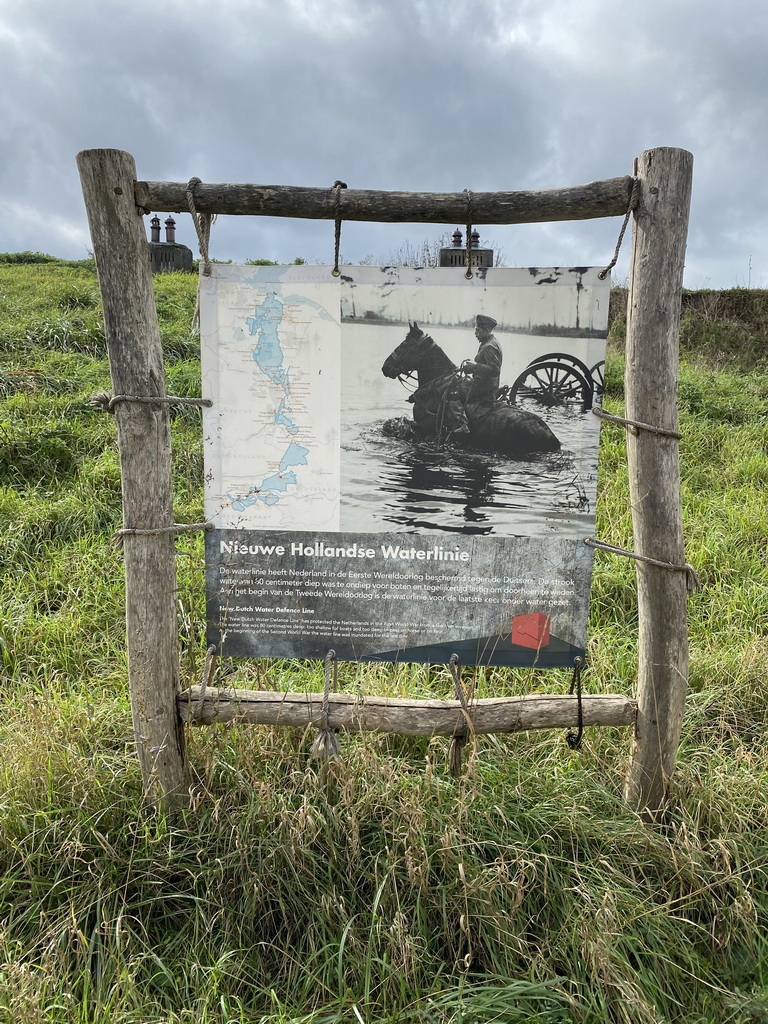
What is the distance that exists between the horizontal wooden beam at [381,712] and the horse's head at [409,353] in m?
1.19

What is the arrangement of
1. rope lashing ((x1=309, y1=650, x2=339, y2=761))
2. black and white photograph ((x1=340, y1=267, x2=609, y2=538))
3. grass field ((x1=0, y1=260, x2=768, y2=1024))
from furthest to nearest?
rope lashing ((x1=309, y1=650, x2=339, y2=761)), black and white photograph ((x1=340, y1=267, x2=609, y2=538)), grass field ((x1=0, y1=260, x2=768, y2=1024))

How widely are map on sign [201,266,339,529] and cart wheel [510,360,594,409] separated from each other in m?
→ 0.66

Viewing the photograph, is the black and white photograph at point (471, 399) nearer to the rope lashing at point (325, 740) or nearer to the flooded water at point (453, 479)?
the flooded water at point (453, 479)

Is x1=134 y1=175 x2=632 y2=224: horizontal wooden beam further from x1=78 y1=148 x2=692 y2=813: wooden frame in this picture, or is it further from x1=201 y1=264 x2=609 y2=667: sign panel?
x1=201 y1=264 x2=609 y2=667: sign panel

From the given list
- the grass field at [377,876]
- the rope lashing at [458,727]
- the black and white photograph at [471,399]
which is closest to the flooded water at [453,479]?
the black and white photograph at [471,399]

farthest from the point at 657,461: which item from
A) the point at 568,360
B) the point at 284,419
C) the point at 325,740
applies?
the point at 325,740

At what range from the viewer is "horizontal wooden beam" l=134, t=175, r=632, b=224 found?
7.34ft

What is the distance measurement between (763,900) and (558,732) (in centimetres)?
94

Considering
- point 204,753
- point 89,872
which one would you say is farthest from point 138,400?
point 89,872

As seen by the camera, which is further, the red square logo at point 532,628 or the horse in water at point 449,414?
the red square logo at point 532,628

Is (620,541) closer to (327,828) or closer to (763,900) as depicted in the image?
(763,900)

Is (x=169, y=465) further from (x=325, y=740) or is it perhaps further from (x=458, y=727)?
(x=458, y=727)

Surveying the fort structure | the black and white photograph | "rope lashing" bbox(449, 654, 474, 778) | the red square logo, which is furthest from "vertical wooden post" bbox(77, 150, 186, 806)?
the fort structure

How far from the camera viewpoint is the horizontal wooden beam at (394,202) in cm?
224
